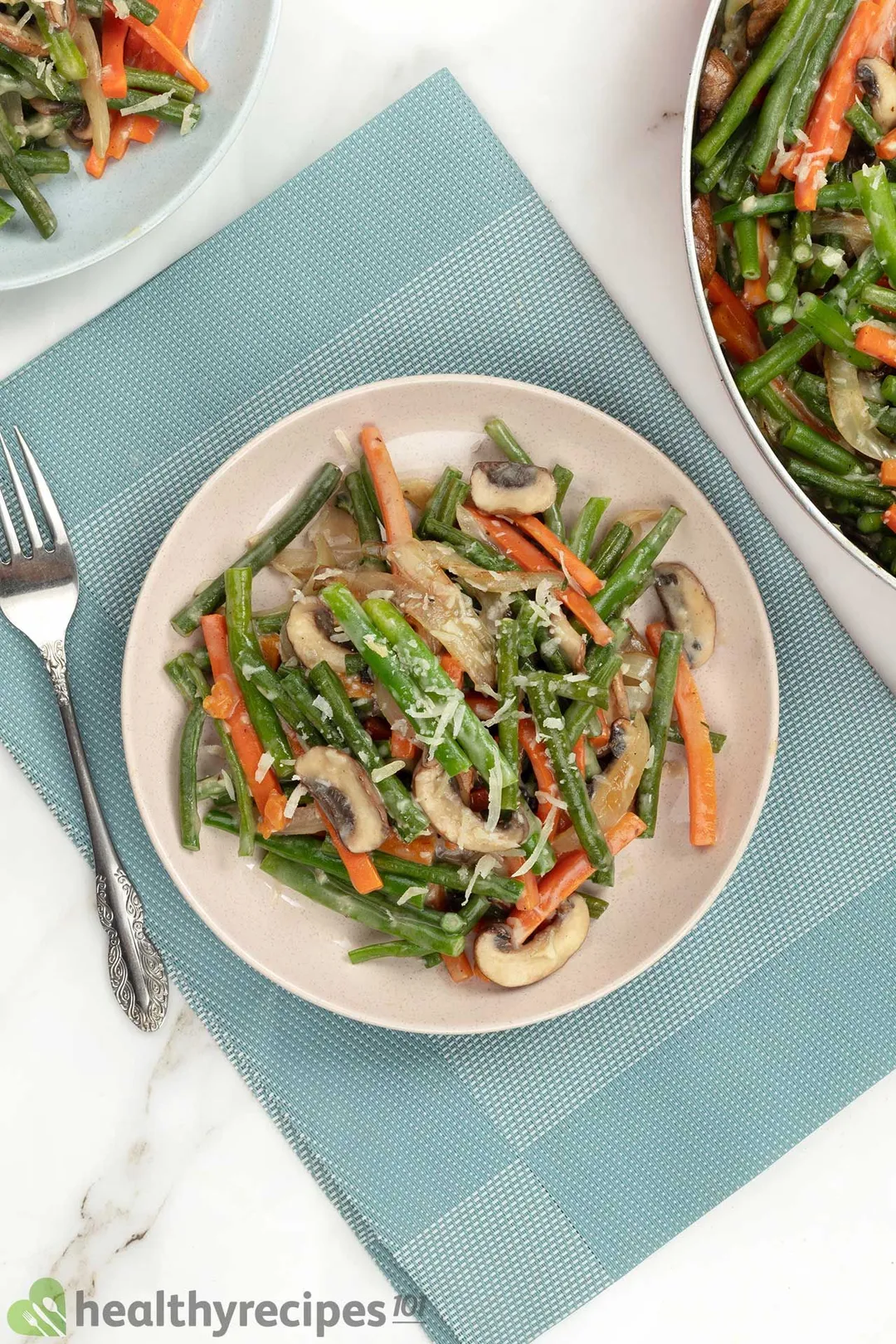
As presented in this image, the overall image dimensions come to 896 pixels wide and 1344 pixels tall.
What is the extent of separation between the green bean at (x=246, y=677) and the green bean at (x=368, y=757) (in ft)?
0.40

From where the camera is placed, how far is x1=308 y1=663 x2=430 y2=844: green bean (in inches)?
83.3

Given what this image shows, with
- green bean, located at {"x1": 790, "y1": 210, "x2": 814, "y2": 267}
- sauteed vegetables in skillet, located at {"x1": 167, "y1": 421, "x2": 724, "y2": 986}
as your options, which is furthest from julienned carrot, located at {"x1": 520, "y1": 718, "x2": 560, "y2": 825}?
green bean, located at {"x1": 790, "y1": 210, "x2": 814, "y2": 267}

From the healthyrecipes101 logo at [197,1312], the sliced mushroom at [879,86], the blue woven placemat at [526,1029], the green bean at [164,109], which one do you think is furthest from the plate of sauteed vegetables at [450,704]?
the healthyrecipes101 logo at [197,1312]

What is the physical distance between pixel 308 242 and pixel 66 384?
2.06ft

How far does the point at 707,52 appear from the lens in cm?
201

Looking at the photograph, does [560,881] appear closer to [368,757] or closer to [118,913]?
[368,757]

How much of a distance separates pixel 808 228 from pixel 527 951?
153cm

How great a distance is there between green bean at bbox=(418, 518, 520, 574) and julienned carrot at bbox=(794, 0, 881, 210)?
867 millimetres

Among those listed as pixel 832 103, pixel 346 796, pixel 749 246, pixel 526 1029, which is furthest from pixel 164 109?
pixel 526 1029

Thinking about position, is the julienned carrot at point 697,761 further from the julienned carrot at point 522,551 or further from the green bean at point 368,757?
the green bean at point 368,757

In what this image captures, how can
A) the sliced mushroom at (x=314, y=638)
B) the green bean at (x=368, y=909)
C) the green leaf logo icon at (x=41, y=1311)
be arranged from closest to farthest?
the sliced mushroom at (x=314, y=638) < the green bean at (x=368, y=909) < the green leaf logo icon at (x=41, y=1311)

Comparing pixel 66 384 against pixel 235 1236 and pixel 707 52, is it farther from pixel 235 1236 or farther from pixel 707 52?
pixel 235 1236

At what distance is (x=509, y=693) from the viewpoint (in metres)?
2.12

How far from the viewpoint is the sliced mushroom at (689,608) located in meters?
2.37
